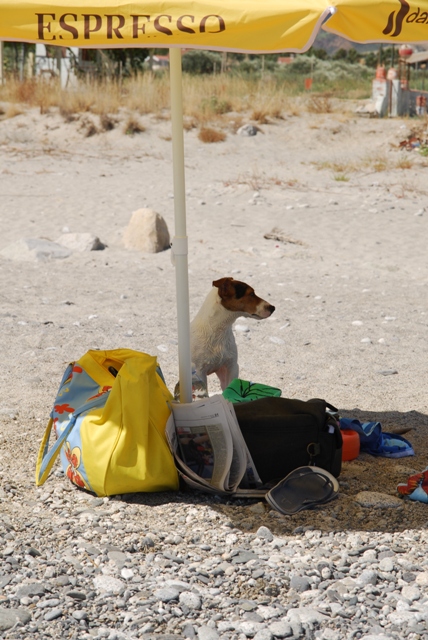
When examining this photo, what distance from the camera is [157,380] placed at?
3244mm

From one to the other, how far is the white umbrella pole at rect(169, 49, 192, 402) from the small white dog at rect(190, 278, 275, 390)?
1.50ft

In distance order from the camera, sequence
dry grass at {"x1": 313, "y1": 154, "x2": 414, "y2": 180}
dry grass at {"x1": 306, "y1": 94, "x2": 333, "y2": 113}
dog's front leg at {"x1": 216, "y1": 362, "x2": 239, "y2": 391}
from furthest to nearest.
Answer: dry grass at {"x1": 306, "y1": 94, "x2": 333, "y2": 113} → dry grass at {"x1": 313, "y1": 154, "x2": 414, "y2": 180} → dog's front leg at {"x1": 216, "y1": 362, "x2": 239, "y2": 391}

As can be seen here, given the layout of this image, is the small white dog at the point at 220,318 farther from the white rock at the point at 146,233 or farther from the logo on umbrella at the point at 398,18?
the white rock at the point at 146,233

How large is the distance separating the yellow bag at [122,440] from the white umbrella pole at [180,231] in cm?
25

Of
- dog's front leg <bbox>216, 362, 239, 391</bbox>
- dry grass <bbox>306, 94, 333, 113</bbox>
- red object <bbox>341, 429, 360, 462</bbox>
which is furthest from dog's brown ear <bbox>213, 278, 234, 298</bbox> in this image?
dry grass <bbox>306, 94, 333, 113</bbox>

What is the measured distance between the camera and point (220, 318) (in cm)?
390

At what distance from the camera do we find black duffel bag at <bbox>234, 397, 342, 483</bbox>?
3232 mm

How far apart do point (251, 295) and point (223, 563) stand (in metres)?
1.58

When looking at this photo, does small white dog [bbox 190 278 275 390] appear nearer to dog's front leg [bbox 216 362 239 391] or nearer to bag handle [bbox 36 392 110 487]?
dog's front leg [bbox 216 362 239 391]

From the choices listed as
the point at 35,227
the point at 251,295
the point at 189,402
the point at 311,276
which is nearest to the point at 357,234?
the point at 311,276

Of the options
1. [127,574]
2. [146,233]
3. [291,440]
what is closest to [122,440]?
[127,574]

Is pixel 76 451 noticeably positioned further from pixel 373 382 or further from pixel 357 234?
pixel 357 234

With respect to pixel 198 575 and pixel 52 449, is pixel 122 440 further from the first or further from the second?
pixel 198 575

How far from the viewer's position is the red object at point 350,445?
3.58 meters
